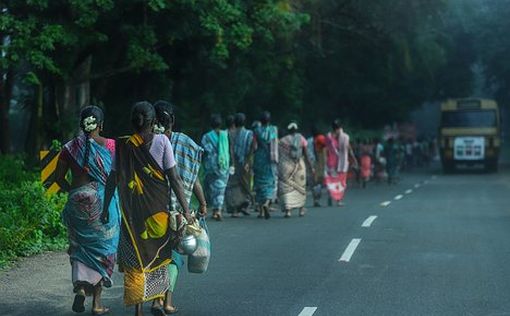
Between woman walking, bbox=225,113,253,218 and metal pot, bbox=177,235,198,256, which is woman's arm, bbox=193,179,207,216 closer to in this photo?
metal pot, bbox=177,235,198,256

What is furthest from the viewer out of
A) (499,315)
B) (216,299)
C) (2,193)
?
(2,193)

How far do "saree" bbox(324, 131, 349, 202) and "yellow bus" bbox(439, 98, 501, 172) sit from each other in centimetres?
2292

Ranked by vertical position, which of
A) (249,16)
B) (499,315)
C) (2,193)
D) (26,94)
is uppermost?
(249,16)

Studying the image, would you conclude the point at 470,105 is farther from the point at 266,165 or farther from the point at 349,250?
the point at 349,250

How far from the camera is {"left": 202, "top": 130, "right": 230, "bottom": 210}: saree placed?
1557 cm

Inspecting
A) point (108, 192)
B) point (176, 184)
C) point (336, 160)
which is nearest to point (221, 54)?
point (336, 160)

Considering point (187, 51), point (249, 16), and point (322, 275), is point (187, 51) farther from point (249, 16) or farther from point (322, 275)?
point (322, 275)

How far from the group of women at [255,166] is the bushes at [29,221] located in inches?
138

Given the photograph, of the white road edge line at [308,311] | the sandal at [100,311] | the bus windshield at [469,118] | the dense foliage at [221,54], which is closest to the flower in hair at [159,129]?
the sandal at [100,311]

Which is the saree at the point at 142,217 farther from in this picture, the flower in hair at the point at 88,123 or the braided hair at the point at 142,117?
the flower in hair at the point at 88,123

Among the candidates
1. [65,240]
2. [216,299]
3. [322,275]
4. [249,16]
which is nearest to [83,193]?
[216,299]

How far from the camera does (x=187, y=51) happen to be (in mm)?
23062

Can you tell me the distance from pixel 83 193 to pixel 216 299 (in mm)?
1616

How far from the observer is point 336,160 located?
751 inches
